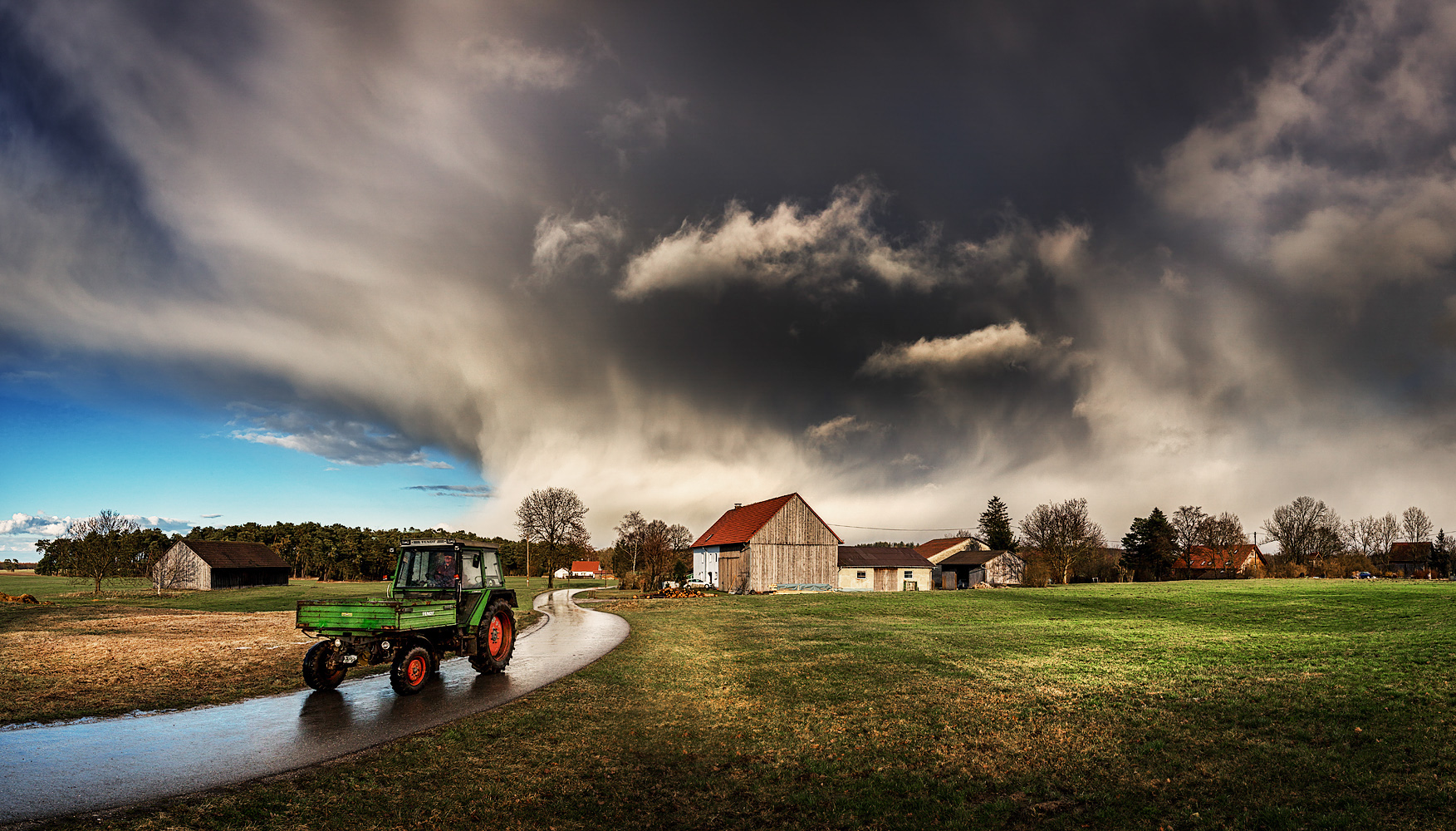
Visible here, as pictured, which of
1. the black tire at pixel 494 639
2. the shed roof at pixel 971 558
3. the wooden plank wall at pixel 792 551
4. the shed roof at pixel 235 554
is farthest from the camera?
the shed roof at pixel 971 558

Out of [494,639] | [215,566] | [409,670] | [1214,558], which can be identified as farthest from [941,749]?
[1214,558]

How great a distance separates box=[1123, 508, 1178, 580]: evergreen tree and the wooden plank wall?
162 ft

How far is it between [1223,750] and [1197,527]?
102 metres

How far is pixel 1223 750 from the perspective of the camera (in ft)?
29.0

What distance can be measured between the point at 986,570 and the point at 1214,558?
37.4m

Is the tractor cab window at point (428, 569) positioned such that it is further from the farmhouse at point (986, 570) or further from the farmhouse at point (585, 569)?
the farmhouse at point (585, 569)

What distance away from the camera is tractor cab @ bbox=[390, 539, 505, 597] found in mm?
16172

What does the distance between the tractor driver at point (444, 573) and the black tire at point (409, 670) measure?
6.07ft

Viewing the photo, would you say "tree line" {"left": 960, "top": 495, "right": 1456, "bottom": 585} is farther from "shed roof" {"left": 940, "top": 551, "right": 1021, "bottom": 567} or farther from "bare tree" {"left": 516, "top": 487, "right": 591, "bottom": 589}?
"bare tree" {"left": 516, "top": 487, "right": 591, "bottom": 589}

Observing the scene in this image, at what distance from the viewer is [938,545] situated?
9125cm

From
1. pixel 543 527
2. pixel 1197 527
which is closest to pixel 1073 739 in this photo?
pixel 543 527

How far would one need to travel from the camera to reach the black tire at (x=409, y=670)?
13.6 metres

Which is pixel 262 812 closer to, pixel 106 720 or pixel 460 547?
pixel 106 720

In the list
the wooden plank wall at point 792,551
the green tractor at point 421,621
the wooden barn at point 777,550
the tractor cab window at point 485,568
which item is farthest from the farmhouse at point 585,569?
the green tractor at point 421,621
